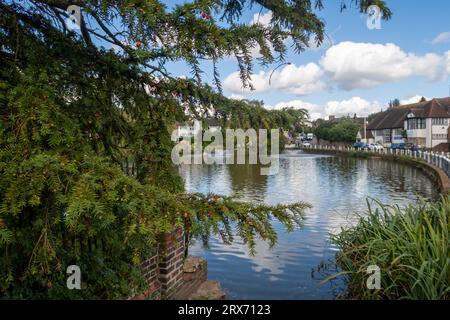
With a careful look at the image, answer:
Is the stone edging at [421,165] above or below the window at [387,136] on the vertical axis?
below

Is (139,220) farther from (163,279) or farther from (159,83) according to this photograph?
(163,279)

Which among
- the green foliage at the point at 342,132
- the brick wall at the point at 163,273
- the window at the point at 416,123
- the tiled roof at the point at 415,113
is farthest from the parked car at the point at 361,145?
the brick wall at the point at 163,273

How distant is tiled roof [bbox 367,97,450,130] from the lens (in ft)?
227

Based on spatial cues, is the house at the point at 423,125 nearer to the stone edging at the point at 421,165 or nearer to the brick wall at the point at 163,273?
the stone edging at the point at 421,165

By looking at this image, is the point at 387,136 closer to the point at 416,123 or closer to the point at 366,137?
the point at 366,137

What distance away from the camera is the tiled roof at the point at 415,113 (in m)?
69.3

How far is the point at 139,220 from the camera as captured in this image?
2.47m

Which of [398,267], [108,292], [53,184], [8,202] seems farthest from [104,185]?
[398,267]

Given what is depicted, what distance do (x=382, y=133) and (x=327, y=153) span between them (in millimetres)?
16608

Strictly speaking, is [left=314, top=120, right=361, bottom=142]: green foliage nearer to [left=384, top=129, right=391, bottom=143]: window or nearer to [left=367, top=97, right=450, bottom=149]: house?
[left=384, top=129, right=391, bottom=143]: window

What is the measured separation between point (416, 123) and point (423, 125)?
5.28 feet

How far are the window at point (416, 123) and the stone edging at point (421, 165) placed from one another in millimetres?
14570

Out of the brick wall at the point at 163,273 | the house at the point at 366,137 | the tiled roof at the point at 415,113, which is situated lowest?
the brick wall at the point at 163,273

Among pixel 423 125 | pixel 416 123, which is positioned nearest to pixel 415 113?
pixel 416 123
